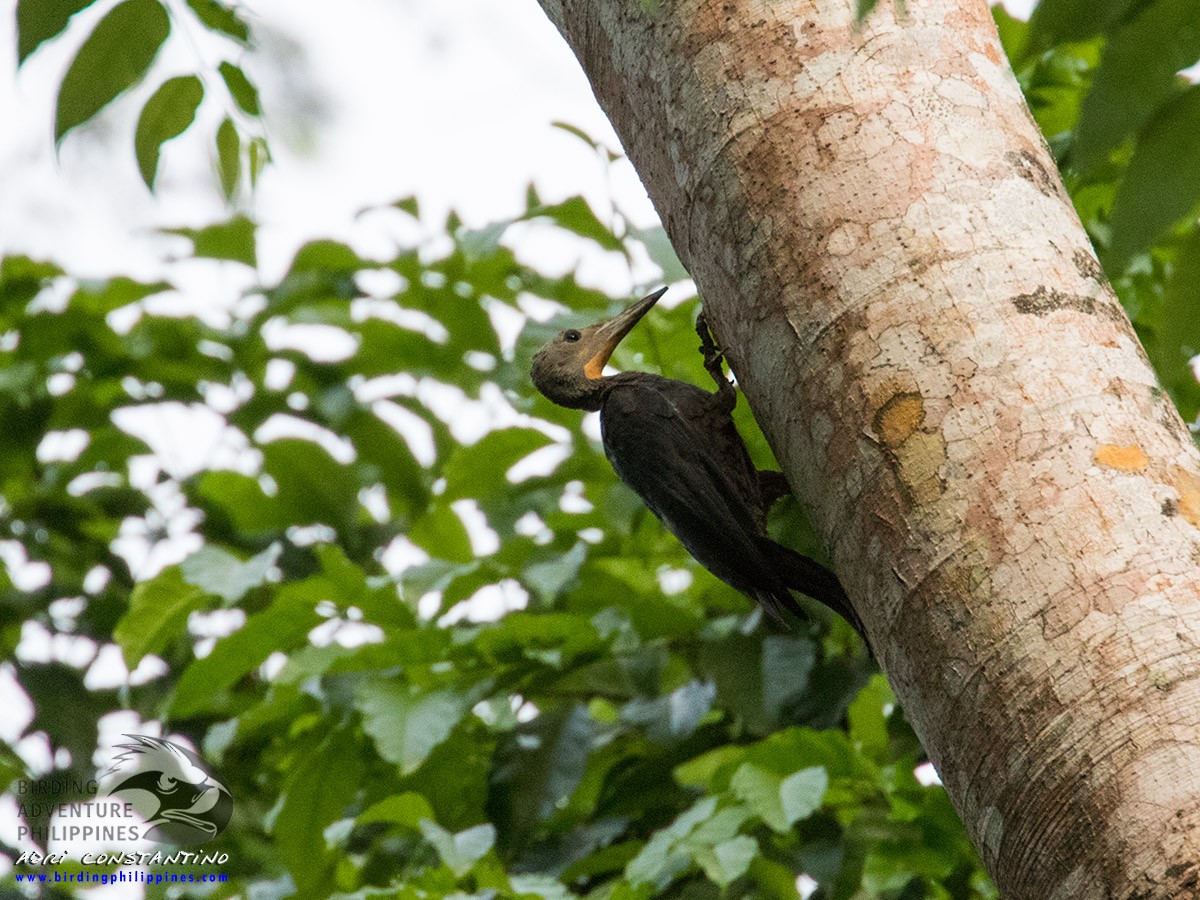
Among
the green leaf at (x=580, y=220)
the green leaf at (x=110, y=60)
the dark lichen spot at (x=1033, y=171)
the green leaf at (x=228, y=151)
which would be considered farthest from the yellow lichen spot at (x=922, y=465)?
the green leaf at (x=580, y=220)

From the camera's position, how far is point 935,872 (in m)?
2.45

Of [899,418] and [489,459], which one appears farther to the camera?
[489,459]

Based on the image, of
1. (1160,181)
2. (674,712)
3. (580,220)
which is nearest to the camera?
(1160,181)

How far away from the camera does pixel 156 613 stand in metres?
3.21

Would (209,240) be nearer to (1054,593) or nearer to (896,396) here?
(896,396)

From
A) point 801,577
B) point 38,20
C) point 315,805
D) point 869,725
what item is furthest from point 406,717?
point 38,20

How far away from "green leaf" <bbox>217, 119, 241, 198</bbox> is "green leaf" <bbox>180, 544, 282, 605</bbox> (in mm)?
972

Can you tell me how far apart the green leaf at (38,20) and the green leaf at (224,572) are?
5.07ft

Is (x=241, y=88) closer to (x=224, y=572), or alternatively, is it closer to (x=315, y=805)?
(x=224, y=572)

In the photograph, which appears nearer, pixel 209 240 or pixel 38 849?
pixel 38 849

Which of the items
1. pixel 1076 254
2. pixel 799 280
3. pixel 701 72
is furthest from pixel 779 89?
pixel 1076 254

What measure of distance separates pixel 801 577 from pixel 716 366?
1.82 ft

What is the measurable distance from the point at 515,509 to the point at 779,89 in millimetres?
1918

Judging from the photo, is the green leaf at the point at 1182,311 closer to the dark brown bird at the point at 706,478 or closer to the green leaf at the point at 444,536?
the dark brown bird at the point at 706,478
